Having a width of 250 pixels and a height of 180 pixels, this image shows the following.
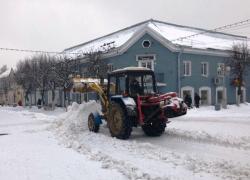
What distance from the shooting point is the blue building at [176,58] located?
1567 inches

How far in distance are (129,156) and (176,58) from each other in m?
29.7

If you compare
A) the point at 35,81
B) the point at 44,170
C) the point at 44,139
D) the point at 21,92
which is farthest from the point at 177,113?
the point at 21,92

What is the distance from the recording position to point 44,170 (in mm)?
9383

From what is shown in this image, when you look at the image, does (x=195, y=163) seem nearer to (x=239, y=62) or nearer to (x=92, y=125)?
(x=92, y=125)

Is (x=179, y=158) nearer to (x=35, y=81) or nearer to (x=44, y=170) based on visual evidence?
(x=44, y=170)

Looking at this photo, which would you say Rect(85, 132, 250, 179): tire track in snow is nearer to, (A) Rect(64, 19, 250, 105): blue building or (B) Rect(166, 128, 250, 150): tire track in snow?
(B) Rect(166, 128, 250, 150): tire track in snow

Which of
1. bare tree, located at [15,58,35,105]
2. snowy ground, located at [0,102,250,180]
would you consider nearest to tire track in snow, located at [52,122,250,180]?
snowy ground, located at [0,102,250,180]

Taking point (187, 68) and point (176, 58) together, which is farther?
point (187, 68)

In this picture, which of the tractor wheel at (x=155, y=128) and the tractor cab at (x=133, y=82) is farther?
the tractor wheel at (x=155, y=128)

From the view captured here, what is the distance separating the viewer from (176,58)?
39812 mm

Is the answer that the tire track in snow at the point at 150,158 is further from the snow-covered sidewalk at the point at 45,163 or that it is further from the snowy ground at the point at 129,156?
the snow-covered sidewalk at the point at 45,163

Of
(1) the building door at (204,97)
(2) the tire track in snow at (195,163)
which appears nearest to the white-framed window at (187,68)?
(1) the building door at (204,97)

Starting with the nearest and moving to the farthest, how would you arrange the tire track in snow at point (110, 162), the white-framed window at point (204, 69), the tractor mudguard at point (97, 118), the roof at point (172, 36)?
the tire track in snow at point (110, 162) < the tractor mudguard at point (97, 118) < the roof at point (172, 36) < the white-framed window at point (204, 69)

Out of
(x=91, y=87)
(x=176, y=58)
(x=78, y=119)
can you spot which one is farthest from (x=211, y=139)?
(x=176, y=58)
